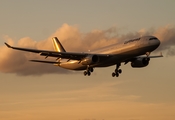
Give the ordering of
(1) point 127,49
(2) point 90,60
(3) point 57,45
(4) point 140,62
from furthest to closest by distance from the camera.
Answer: (3) point 57,45, (4) point 140,62, (2) point 90,60, (1) point 127,49

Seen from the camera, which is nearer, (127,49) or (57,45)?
(127,49)

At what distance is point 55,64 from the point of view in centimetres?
11388

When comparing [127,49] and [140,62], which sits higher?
[140,62]

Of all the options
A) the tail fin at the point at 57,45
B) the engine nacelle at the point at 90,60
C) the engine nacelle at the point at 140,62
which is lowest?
the engine nacelle at the point at 90,60

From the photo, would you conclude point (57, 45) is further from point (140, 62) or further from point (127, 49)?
point (127, 49)

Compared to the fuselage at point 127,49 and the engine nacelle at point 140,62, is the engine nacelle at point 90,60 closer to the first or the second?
the fuselage at point 127,49

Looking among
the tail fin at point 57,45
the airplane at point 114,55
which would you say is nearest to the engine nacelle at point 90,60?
the airplane at point 114,55

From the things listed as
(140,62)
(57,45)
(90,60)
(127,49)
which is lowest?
(90,60)

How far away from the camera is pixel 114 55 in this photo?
96.2 meters

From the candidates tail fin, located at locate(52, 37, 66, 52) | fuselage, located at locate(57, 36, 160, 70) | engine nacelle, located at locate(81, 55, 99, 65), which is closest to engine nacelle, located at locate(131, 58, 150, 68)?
fuselage, located at locate(57, 36, 160, 70)

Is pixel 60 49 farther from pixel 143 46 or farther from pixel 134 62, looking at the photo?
pixel 143 46

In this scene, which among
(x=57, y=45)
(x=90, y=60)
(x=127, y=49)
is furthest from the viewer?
(x=57, y=45)

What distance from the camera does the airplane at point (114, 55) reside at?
9388cm

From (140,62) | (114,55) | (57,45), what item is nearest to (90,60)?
(114,55)
